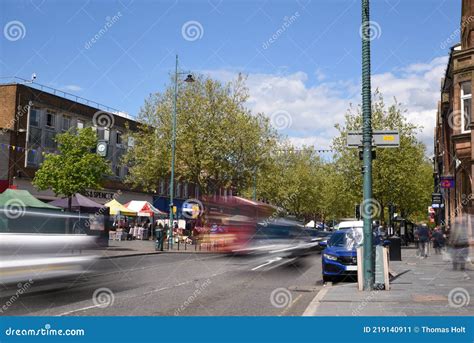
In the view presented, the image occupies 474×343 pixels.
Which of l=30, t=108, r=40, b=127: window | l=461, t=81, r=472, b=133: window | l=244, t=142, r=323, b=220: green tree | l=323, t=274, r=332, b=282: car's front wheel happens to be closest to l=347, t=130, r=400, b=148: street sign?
l=323, t=274, r=332, b=282: car's front wheel

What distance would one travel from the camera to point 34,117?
46.2 meters

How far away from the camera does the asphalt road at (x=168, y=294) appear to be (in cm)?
1005

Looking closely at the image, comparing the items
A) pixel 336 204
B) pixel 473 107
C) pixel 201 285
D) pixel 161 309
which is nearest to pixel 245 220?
pixel 473 107

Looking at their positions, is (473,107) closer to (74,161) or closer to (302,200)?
(74,161)

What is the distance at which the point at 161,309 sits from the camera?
10.3m

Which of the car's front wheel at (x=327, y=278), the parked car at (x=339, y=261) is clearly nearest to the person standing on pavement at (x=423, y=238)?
the parked car at (x=339, y=261)

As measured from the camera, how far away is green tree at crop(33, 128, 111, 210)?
3456cm

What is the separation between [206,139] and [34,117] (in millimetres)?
14831

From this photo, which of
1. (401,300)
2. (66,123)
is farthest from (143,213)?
(401,300)

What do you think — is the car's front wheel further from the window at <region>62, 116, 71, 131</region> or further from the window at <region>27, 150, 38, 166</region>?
the window at <region>62, 116, 71, 131</region>

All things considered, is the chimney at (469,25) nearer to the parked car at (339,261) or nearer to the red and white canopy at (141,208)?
the parked car at (339,261)

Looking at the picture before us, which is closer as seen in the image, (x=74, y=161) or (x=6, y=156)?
(x=74, y=161)

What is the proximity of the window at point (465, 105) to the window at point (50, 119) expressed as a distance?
33017 mm
